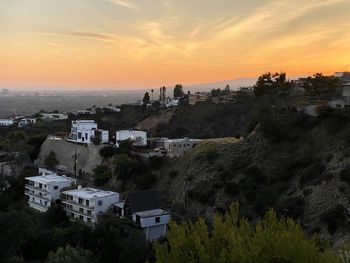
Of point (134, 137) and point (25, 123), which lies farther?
point (25, 123)

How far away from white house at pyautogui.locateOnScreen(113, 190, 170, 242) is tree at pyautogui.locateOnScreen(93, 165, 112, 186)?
9462 mm

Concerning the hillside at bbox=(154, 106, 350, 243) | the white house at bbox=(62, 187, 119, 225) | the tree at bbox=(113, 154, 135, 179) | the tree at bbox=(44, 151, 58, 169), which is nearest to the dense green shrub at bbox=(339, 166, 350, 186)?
the hillside at bbox=(154, 106, 350, 243)

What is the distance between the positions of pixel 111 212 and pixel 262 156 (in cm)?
1188

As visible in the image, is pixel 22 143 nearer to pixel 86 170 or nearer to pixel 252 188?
pixel 86 170

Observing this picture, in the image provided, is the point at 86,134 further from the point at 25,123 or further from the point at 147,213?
the point at 25,123

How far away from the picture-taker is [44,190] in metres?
37.1

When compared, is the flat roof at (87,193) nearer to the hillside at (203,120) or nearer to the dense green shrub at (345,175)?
the dense green shrub at (345,175)

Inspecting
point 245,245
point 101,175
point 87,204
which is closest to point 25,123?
point 101,175

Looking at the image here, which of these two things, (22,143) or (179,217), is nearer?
(179,217)

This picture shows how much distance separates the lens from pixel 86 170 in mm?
46188

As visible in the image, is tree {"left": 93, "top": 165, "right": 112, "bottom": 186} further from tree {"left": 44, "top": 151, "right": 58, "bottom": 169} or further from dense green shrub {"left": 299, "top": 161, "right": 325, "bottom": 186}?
dense green shrub {"left": 299, "top": 161, "right": 325, "bottom": 186}

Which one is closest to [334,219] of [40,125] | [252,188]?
[252,188]

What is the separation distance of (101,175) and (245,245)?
32.8 metres

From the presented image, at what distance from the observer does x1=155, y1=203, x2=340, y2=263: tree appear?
920 cm
